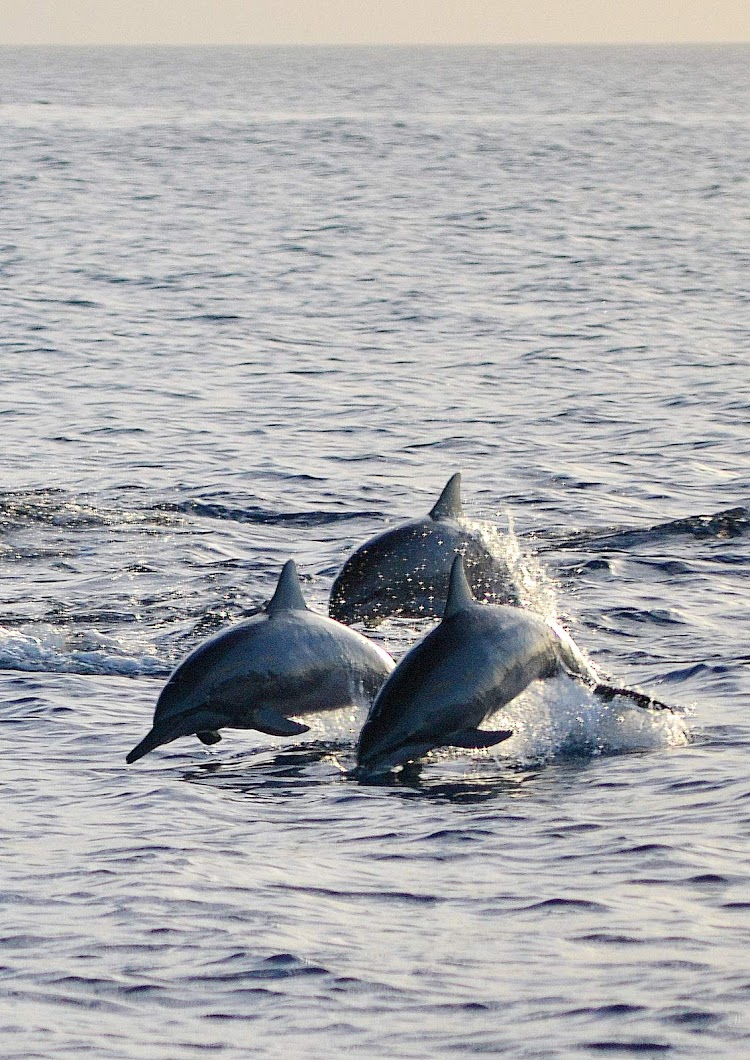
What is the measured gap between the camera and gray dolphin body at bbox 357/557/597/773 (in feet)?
36.7

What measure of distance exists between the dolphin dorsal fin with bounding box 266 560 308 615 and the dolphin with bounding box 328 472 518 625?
3.28 m

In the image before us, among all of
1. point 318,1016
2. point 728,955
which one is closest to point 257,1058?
point 318,1016

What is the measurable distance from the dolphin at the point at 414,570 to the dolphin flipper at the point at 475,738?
4.35 meters

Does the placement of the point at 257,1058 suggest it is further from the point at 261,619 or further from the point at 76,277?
the point at 76,277

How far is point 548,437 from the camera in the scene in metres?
24.6

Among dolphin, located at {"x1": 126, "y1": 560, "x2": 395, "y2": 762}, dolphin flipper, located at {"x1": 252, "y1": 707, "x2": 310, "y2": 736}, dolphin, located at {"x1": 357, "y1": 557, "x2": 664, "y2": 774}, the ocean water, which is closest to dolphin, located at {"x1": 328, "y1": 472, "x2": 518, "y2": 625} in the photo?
the ocean water

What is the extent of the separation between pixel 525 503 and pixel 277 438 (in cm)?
494

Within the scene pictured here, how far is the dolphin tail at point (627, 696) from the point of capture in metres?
12.1

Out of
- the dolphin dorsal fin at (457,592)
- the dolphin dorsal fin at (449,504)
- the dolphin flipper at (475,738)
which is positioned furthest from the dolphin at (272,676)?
the dolphin dorsal fin at (449,504)

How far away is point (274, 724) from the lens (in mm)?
11656

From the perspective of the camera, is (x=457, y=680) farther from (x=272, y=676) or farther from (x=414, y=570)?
(x=414, y=570)

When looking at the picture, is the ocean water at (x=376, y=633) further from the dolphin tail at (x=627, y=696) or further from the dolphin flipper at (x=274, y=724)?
the dolphin flipper at (x=274, y=724)

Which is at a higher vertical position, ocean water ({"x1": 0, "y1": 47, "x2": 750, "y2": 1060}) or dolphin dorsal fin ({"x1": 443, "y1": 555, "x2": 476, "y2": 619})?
dolphin dorsal fin ({"x1": 443, "y1": 555, "x2": 476, "y2": 619})

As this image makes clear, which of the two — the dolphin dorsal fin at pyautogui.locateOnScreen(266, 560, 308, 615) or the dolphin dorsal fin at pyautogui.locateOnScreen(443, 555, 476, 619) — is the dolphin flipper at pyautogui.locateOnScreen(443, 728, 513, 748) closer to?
the dolphin dorsal fin at pyautogui.locateOnScreen(443, 555, 476, 619)
